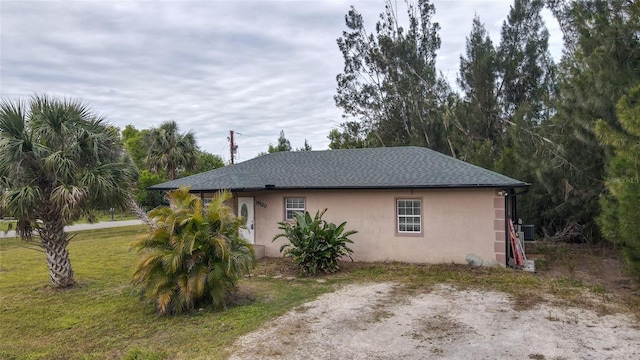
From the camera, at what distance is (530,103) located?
18609 mm

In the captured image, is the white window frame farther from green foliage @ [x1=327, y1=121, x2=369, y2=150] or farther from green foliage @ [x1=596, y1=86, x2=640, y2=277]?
green foliage @ [x1=327, y1=121, x2=369, y2=150]

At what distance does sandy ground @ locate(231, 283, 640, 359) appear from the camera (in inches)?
209

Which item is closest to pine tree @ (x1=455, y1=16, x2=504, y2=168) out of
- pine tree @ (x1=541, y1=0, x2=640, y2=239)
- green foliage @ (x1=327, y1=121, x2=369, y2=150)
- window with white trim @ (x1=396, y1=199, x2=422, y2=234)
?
pine tree @ (x1=541, y1=0, x2=640, y2=239)

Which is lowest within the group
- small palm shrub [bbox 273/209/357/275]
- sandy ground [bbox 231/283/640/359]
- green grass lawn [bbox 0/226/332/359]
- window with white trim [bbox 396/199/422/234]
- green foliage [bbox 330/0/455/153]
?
green grass lawn [bbox 0/226/332/359]

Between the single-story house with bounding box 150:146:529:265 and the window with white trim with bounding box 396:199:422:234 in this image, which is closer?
the single-story house with bounding box 150:146:529:265

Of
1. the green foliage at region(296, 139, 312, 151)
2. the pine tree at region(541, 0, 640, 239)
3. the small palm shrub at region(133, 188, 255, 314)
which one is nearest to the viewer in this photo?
the small palm shrub at region(133, 188, 255, 314)

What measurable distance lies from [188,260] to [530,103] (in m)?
17.3

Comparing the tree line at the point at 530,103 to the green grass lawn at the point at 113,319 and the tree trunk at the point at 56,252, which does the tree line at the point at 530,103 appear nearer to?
the green grass lawn at the point at 113,319

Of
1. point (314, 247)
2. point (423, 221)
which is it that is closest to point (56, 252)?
point (314, 247)

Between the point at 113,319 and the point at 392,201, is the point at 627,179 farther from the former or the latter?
the point at 113,319

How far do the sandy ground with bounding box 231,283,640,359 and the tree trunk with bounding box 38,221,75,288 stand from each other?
609cm

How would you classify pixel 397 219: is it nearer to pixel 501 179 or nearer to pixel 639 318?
pixel 501 179

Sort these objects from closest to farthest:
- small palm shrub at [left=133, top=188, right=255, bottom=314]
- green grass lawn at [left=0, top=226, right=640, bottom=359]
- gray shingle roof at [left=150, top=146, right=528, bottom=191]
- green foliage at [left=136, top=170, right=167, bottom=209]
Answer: green grass lawn at [left=0, top=226, right=640, bottom=359] → small palm shrub at [left=133, top=188, right=255, bottom=314] → gray shingle roof at [left=150, top=146, right=528, bottom=191] → green foliage at [left=136, top=170, right=167, bottom=209]

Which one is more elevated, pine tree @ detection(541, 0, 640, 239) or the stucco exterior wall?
pine tree @ detection(541, 0, 640, 239)
